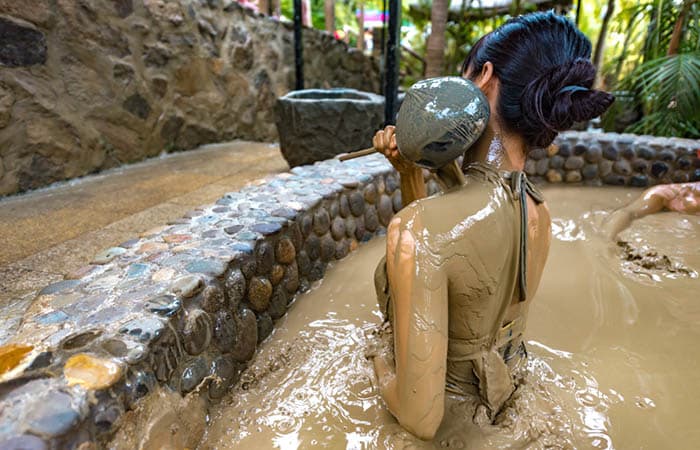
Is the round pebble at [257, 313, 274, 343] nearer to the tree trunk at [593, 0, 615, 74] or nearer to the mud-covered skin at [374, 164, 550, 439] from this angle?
the mud-covered skin at [374, 164, 550, 439]

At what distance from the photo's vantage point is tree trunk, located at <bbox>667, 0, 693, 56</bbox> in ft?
15.9

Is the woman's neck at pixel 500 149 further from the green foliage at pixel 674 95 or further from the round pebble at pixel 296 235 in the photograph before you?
the green foliage at pixel 674 95

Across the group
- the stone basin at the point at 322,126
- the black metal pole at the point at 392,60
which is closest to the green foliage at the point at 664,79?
the black metal pole at the point at 392,60

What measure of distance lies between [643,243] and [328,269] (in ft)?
6.17

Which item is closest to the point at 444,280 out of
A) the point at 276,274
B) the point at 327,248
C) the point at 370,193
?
the point at 276,274

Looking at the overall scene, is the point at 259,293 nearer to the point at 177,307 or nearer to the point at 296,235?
the point at 296,235

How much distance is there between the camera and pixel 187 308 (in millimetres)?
1425

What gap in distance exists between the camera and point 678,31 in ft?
16.3

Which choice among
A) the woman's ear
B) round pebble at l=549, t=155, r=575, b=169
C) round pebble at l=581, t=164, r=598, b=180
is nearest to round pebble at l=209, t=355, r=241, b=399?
the woman's ear

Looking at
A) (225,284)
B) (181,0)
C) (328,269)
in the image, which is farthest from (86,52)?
(225,284)

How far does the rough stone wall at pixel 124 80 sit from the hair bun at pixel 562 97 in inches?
126

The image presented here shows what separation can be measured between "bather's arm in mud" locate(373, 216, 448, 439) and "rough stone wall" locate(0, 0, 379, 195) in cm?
302

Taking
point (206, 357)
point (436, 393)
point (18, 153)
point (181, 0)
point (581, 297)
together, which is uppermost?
point (181, 0)

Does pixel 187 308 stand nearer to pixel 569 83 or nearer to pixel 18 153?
pixel 569 83
